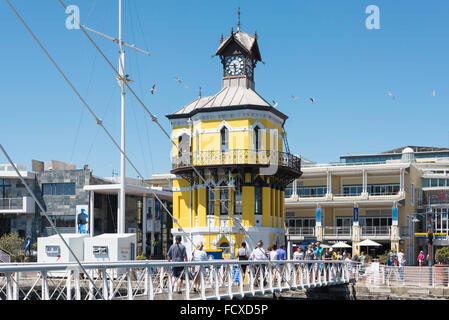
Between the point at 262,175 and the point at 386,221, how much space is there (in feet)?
77.3

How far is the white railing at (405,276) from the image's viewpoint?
3625cm

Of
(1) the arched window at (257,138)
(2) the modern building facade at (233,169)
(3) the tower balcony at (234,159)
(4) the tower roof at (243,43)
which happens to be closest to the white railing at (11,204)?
(2) the modern building facade at (233,169)

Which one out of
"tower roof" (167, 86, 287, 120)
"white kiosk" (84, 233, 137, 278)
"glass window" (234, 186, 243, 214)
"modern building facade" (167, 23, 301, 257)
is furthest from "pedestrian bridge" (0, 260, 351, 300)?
"tower roof" (167, 86, 287, 120)

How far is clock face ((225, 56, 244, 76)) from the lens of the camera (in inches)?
1914

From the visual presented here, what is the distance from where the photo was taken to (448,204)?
226 feet

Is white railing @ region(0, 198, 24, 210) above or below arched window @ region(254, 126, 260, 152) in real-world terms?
below

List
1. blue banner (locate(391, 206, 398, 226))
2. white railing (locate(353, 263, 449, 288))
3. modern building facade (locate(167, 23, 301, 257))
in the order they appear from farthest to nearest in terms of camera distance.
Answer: blue banner (locate(391, 206, 398, 226)) < modern building facade (locate(167, 23, 301, 257)) < white railing (locate(353, 263, 449, 288))

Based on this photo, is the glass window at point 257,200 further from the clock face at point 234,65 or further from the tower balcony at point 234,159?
the clock face at point 234,65

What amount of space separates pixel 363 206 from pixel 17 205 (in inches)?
1215

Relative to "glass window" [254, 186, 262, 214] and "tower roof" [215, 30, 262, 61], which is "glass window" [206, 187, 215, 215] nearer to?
"glass window" [254, 186, 262, 214]

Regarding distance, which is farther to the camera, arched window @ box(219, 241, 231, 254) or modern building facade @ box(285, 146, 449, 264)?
modern building facade @ box(285, 146, 449, 264)

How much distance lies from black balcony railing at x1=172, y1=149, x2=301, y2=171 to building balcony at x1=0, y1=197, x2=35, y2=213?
16763mm
